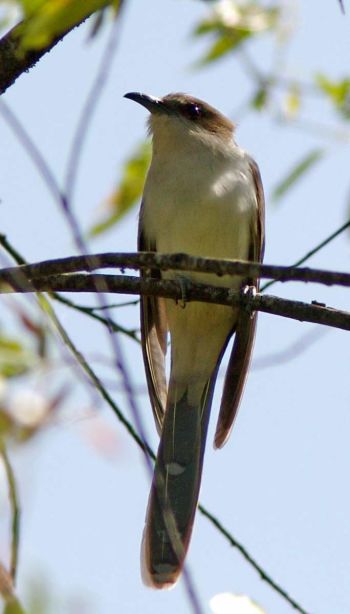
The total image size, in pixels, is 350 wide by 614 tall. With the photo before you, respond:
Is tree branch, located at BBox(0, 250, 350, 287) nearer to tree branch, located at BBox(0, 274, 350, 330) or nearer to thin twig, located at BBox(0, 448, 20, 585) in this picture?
tree branch, located at BBox(0, 274, 350, 330)

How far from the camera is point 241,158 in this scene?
611 centimetres

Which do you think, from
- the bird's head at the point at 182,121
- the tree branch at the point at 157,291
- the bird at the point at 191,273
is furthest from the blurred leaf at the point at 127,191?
the bird's head at the point at 182,121

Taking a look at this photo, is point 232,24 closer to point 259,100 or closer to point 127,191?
point 259,100

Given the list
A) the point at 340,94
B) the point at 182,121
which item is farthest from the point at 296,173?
the point at 182,121

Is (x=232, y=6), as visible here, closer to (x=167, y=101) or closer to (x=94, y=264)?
(x=94, y=264)

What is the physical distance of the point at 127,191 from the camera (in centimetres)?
445

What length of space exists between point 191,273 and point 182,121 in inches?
46.7

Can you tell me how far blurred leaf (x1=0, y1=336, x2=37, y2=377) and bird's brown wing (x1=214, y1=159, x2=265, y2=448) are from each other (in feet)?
10.5

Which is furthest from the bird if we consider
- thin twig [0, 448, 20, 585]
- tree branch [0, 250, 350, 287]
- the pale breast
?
thin twig [0, 448, 20, 585]

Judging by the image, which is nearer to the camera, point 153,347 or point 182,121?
point 153,347

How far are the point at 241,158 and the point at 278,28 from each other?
8.63ft

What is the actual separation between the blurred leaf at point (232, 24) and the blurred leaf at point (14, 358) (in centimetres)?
154

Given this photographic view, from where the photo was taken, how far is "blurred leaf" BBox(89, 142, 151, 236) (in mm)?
4326

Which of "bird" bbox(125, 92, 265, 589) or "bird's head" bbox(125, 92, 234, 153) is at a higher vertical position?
"bird's head" bbox(125, 92, 234, 153)
